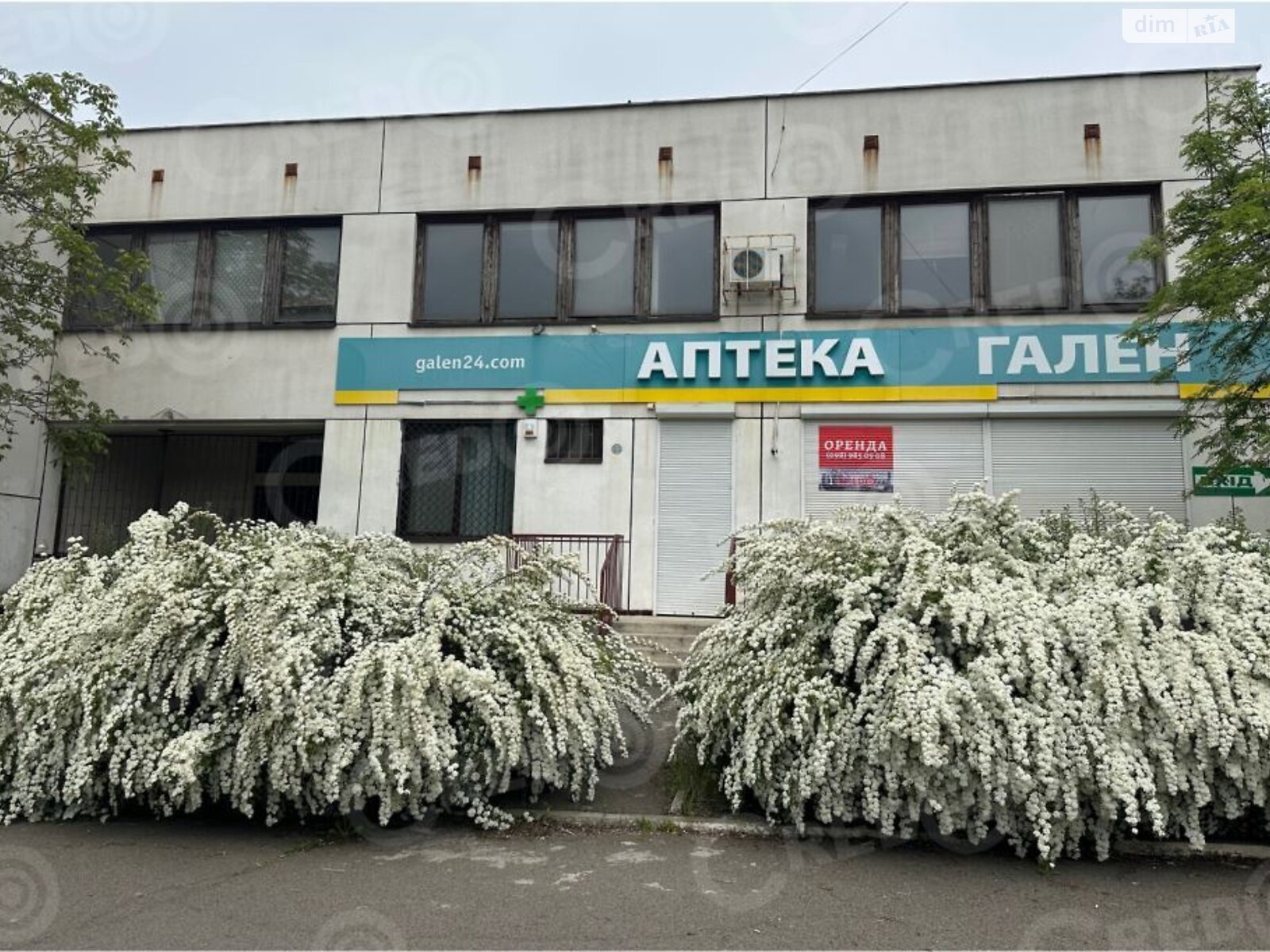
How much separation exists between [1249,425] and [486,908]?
303 inches

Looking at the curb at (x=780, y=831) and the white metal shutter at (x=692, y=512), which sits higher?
the white metal shutter at (x=692, y=512)

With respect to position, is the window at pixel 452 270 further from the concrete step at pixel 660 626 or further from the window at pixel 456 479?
the concrete step at pixel 660 626

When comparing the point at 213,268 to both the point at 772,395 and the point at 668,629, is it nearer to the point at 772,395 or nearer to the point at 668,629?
the point at 772,395

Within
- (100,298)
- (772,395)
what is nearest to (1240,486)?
(772,395)

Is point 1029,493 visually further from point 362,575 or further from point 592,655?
point 362,575

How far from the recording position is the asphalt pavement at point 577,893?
12.7 ft

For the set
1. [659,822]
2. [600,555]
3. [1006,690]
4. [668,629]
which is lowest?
[659,822]

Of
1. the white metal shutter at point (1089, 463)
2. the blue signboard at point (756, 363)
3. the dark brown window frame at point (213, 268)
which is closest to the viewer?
the white metal shutter at point (1089, 463)

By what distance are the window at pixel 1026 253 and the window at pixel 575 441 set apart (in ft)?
16.3

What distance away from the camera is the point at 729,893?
4348 millimetres

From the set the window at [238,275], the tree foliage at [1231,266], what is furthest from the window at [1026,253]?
the window at [238,275]

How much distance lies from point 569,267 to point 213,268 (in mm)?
5019

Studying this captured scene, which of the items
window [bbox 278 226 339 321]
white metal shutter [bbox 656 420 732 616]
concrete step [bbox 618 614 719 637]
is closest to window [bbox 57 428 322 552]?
window [bbox 278 226 339 321]

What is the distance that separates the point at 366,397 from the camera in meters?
11.7
